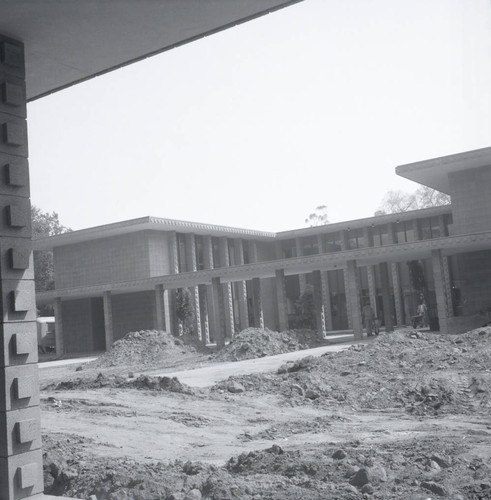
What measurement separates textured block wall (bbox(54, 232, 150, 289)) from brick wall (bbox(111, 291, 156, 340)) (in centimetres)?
195

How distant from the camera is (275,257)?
48094mm

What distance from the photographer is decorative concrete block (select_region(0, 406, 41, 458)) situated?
5.28 m

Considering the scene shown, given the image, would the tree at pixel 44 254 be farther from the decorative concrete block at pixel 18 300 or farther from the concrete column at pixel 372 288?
the decorative concrete block at pixel 18 300

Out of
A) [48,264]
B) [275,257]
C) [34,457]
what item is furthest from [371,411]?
[48,264]

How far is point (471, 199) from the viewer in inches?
1161

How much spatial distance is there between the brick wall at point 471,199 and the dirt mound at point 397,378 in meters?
11.3

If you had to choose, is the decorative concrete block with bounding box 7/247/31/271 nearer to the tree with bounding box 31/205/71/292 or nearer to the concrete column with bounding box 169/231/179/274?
the concrete column with bounding box 169/231/179/274

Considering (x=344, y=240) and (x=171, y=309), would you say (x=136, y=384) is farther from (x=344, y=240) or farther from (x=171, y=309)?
(x=344, y=240)

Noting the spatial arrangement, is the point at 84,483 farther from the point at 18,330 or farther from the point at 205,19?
the point at 205,19

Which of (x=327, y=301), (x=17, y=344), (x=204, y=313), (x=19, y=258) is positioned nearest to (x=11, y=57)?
(x=19, y=258)

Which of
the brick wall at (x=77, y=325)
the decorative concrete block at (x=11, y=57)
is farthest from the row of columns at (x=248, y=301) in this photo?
the decorative concrete block at (x=11, y=57)

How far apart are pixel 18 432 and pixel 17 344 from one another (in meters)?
0.75

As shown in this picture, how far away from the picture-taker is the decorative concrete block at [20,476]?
525 centimetres

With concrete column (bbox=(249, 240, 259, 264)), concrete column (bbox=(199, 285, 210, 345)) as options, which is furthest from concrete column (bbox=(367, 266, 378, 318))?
concrete column (bbox=(199, 285, 210, 345))
